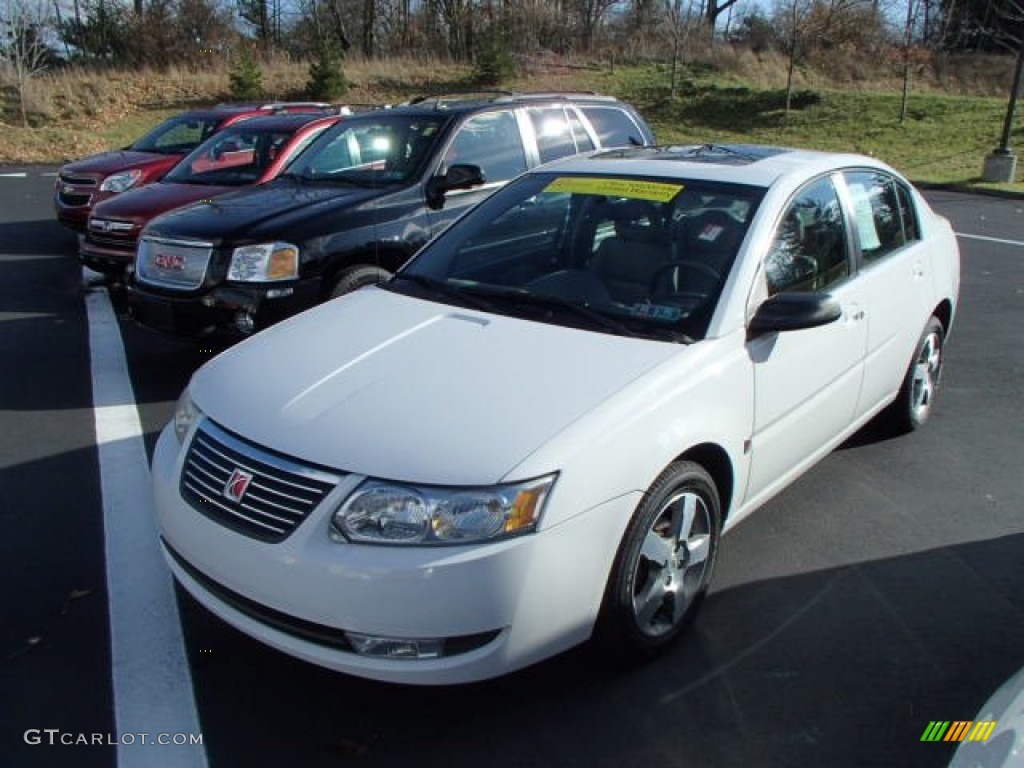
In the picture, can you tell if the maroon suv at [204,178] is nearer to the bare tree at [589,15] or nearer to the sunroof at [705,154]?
the sunroof at [705,154]

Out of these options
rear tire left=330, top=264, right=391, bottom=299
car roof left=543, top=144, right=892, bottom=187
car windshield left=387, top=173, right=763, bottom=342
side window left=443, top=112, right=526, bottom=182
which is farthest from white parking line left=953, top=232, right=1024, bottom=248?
car windshield left=387, top=173, right=763, bottom=342

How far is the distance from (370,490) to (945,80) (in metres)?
37.6

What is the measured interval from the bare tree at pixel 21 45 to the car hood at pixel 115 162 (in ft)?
61.7

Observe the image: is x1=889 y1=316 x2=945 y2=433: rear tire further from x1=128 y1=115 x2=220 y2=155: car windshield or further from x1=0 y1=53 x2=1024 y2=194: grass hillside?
x1=0 y1=53 x2=1024 y2=194: grass hillside

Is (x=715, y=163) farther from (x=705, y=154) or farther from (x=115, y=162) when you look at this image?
(x=115, y=162)

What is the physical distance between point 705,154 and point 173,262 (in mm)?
3552

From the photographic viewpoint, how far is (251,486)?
2648mm

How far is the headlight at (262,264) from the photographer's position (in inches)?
223

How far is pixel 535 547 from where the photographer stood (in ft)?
8.05

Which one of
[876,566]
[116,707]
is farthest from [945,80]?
[116,707]

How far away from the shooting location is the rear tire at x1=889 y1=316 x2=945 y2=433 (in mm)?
4891

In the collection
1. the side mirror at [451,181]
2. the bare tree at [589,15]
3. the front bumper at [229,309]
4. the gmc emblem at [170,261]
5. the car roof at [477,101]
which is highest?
the bare tree at [589,15]

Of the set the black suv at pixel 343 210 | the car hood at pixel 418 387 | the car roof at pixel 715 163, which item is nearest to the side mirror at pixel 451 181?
the black suv at pixel 343 210

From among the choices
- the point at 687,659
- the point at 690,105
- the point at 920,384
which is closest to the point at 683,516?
the point at 687,659
